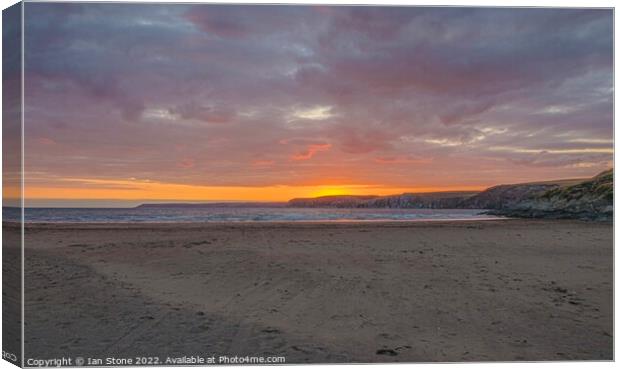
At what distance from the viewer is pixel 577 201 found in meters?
11.0

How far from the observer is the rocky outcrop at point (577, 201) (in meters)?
8.48

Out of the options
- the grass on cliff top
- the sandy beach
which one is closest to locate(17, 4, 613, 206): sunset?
the grass on cliff top

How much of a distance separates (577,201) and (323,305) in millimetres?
7936

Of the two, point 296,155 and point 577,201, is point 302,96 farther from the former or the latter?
point 577,201

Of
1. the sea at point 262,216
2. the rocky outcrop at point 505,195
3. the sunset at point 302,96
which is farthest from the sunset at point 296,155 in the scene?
the sea at point 262,216

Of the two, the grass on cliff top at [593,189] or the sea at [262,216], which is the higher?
the grass on cliff top at [593,189]

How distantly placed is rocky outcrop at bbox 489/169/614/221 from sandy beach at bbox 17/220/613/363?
1264 millimetres

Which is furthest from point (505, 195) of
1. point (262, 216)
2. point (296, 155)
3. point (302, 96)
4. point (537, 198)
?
point (262, 216)

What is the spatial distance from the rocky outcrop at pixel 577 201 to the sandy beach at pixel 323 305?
1264 millimetres

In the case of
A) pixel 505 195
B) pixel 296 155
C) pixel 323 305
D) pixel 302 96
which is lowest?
pixel 323 305

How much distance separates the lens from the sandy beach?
5574 mm

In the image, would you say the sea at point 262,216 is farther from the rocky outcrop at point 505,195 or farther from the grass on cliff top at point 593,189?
the grass on cliff top at point 593,189

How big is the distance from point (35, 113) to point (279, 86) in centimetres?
342

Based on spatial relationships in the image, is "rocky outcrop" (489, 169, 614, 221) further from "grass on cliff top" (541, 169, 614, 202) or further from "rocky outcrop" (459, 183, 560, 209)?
"rocky outcrop" (459, 183, 560, 209)
